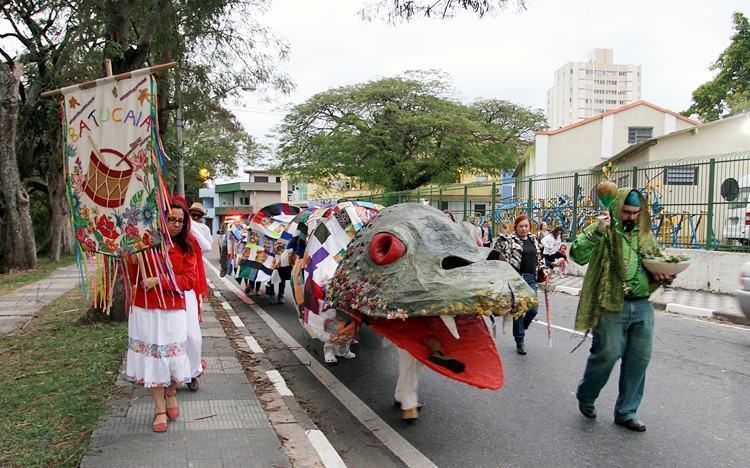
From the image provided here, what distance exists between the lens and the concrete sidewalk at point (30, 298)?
28.8ft

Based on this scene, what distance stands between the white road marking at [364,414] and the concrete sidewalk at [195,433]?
2.64 ft

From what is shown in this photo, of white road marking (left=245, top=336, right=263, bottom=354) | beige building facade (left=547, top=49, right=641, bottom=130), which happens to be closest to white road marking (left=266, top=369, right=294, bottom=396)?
white road marking (left=245, top=336, right=263, bottom=354)

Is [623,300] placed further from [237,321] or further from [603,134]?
[603,134]

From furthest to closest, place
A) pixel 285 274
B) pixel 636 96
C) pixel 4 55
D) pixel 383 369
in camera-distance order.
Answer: pixel 636 96
pixel 4 55
pixel 285 274
pixel 383 369

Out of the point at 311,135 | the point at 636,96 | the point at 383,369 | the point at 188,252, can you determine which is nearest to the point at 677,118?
the point at 311,135

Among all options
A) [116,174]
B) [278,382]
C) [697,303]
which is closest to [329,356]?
[278,382]

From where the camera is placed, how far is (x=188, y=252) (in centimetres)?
434

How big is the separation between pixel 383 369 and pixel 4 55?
16.1 meters

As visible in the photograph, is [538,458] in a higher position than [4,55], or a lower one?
lower

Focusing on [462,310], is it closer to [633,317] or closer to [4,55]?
[633,317]

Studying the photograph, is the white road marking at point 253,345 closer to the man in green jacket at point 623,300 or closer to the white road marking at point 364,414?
the white road marking at point 364,414

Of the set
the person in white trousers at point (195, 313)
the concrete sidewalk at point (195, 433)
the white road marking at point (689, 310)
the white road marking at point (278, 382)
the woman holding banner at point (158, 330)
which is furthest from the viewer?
the white road marking at point (689, 310)

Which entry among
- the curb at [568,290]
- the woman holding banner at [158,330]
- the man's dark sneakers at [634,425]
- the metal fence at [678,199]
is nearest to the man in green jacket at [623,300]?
the man's dark sneakers at [634,425]

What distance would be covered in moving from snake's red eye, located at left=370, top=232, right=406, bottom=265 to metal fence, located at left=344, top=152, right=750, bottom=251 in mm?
6536
